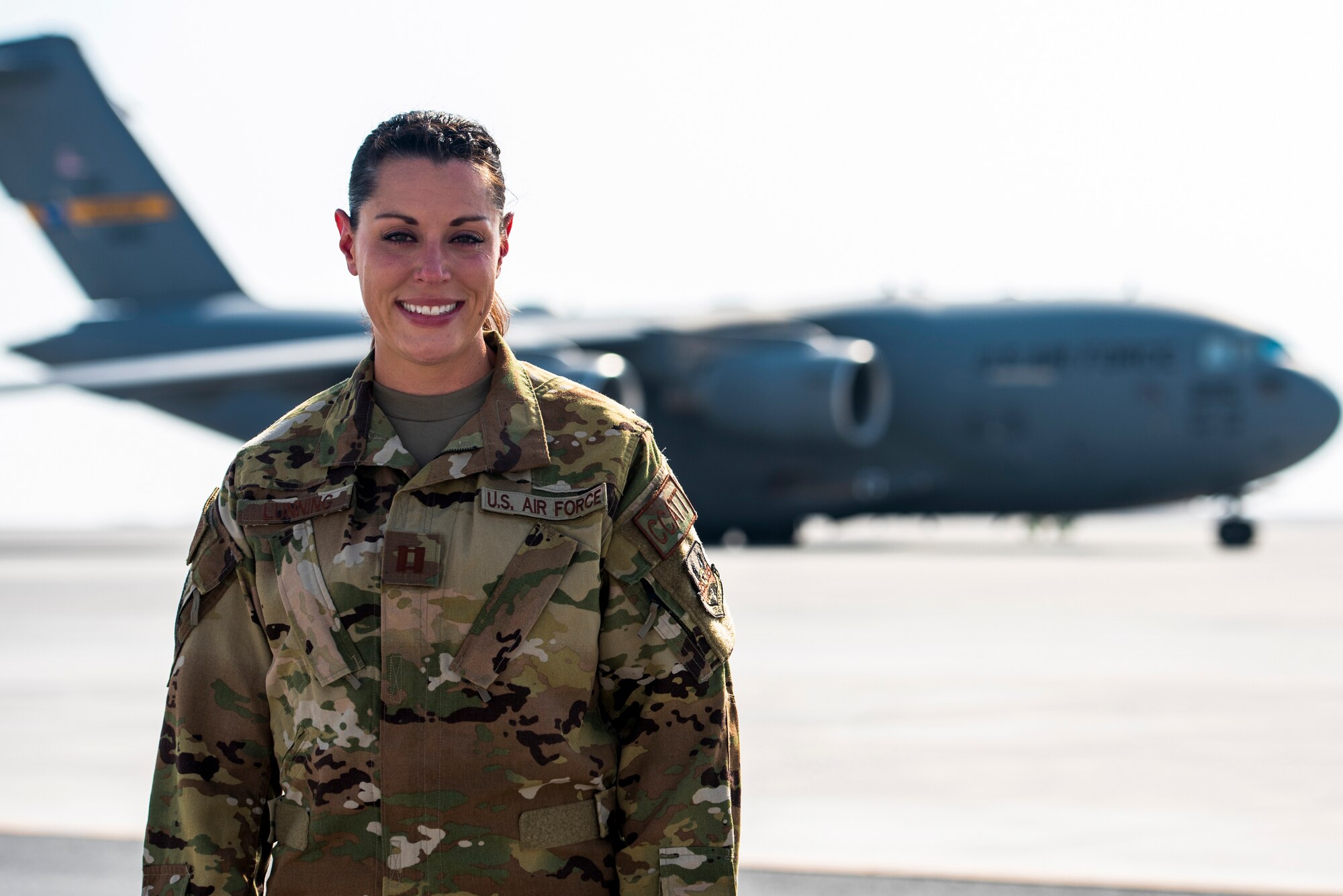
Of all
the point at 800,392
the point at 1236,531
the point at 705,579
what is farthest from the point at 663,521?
the point at 1236,531

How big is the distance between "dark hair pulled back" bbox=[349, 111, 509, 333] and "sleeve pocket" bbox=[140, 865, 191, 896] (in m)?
0.78

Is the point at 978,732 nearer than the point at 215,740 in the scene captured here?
No

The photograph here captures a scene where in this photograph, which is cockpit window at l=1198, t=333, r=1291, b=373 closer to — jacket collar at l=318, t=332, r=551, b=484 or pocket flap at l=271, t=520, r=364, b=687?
jacket collar at l=318, t=332, r=551, b=484

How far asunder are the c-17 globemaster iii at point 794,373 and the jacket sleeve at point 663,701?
588 inches

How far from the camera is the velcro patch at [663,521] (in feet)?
6.73

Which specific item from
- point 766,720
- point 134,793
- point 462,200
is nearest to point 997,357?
point 766,720

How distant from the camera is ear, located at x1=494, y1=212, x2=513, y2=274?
7.14 ft

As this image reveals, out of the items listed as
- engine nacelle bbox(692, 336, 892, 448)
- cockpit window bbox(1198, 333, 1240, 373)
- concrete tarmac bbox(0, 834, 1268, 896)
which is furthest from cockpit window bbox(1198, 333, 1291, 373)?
concrete tarmac bbox(0, 834, 1268, 896)

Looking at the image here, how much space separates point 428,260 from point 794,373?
17481 millimetres

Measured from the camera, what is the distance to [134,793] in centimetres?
548

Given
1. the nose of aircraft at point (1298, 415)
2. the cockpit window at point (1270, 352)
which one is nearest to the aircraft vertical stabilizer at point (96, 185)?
the cockpit window at point (1270, 352)

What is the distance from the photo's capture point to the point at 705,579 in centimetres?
212

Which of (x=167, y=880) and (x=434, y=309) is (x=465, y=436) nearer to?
(x=434, y=309)

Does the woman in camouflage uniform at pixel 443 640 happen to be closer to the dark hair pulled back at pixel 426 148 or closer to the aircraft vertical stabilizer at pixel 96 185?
Result: the dark hair pulled back at pixel 426 148
